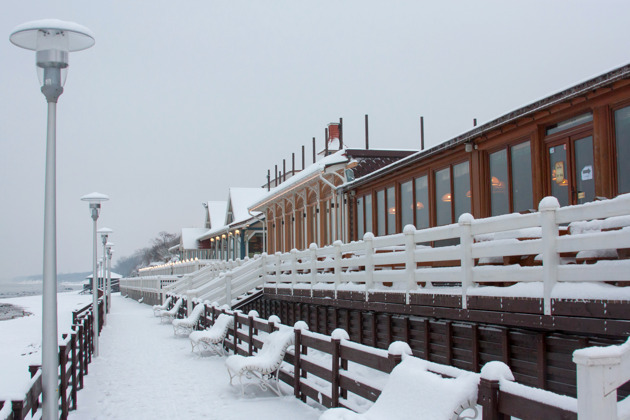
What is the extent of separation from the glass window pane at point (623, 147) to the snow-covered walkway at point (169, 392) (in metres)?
5.10

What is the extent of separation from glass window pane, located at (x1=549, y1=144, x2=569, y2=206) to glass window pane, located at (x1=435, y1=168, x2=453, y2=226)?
3.44 m

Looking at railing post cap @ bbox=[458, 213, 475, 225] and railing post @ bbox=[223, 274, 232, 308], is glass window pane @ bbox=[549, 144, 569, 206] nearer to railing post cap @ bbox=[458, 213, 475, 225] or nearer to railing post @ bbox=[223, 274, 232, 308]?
railing post cap @ bbox=[458, 213, 475, 225]

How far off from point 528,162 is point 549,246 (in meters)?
4.63

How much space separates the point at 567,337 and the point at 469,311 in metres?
1.60

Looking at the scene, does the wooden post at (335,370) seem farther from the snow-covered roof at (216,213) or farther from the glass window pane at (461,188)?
the snow-covered roof at (216,213)

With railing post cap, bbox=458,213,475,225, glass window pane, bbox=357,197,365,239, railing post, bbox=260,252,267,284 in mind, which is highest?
glass window pane, bbox=357,197,365,239

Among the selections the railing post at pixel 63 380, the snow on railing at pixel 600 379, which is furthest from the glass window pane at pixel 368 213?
the snow on railing at pixel 600 379

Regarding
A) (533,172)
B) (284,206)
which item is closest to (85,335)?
(533,172)

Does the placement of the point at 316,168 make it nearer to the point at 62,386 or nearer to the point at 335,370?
the point at 335,370

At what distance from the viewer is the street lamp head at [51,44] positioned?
6012mm

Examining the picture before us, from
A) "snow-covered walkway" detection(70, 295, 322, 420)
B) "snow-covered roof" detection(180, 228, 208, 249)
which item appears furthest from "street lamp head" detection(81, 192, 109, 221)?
"snow-covered roof" detection(180, 228, 208, 249)

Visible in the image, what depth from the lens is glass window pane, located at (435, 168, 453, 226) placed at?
540 inches

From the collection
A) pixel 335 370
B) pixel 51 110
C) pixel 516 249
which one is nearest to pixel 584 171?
pixel 516 249

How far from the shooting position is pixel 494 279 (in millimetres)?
7551
